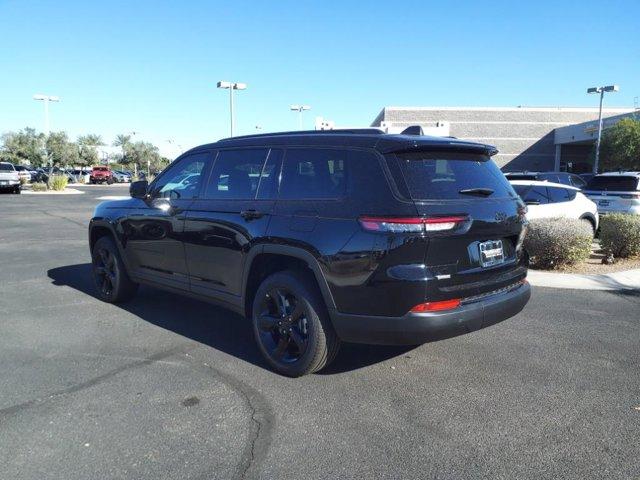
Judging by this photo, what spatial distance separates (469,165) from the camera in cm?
390

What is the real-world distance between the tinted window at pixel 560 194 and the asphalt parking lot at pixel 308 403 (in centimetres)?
472

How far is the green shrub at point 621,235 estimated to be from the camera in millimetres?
8820

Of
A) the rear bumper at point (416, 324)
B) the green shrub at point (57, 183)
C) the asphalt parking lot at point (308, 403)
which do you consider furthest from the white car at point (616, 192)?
the green shrub at point (57, 183)

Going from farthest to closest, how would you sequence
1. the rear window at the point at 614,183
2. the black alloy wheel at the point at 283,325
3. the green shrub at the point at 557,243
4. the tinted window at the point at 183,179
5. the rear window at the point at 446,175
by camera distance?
the rear window at the point at 614,183, the green shrub at the point at 557,243, the tinted window at the point at 183,179, the black alloy wheel at the point at 283,325, the rear window at the point at 446,175

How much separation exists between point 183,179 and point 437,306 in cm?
289

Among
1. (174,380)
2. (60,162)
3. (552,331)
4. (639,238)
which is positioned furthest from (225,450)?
(60,162)

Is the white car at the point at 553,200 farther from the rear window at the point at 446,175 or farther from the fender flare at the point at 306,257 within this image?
the fender flare at the point at 306,257

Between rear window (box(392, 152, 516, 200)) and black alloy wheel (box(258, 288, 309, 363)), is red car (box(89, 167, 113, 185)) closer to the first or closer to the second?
black alloy wheel (box(258, 288, 309, 363))

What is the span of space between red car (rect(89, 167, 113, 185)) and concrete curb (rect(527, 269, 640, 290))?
173ft

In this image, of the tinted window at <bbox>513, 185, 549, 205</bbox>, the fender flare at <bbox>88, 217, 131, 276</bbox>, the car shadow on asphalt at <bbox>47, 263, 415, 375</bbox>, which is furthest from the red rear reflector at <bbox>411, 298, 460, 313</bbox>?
the tinted window at <bbox>513, 185, 549, 205</bbox>

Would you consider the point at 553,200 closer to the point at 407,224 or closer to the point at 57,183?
the point at 407,224

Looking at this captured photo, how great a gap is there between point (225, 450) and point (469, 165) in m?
2.61

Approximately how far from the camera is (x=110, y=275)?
600cm

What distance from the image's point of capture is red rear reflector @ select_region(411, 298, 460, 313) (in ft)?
11.0
